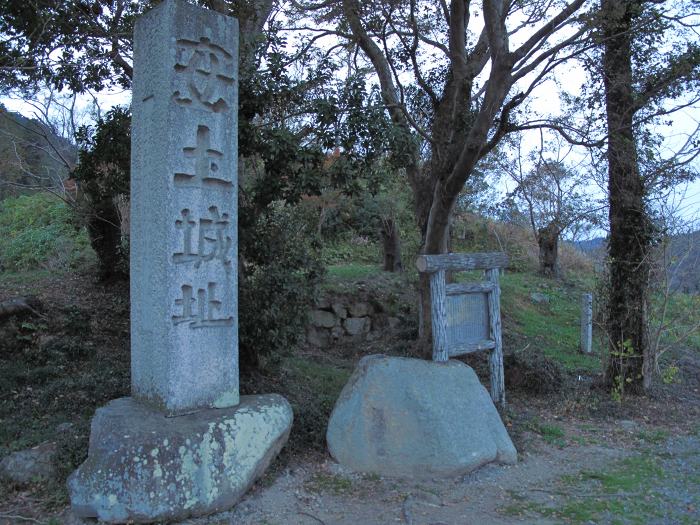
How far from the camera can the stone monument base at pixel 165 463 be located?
4.32 metres

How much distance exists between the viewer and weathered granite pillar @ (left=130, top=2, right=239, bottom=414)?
4934mm

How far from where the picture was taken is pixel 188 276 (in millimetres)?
5016

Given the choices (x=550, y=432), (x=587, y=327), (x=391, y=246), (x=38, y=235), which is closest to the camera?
(x=550, y=432)

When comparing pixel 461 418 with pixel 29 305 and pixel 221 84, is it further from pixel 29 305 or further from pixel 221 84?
pixel 29 305

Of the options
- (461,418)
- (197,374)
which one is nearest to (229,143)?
(197,374)

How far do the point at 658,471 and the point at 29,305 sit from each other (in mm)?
8385

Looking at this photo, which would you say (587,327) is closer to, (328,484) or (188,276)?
(328,484)

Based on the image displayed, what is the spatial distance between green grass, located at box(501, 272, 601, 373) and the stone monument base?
270 inches

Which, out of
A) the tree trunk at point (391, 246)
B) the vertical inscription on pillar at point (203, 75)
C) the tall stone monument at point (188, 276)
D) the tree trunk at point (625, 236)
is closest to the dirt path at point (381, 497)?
the tall stone monument at point (188, 276)

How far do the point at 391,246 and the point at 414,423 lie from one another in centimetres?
964

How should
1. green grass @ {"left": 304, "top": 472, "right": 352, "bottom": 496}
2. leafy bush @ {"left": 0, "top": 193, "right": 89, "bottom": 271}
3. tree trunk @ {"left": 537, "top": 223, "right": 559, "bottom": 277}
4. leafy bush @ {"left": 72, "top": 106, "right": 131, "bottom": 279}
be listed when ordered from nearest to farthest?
green grass @ {"left": 304, "top": 472, "right": 352, "bottom": 496} < leafy bush @ {"left": 72, "top": 106, "right": 131, "bottom": 279} < leafy bush @ {"left": 0, "top": 193, "right": 89, "bottom": 271} < tree trunk @ {"left": 537, "top": 223, "right": 559, "bottom": 277}

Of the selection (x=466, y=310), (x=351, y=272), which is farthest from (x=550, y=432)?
(x=351, y=272)

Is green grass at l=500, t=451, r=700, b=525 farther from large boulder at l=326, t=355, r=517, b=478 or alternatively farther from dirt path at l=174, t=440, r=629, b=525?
large boulder at l=326, t=355, r=517, b=478

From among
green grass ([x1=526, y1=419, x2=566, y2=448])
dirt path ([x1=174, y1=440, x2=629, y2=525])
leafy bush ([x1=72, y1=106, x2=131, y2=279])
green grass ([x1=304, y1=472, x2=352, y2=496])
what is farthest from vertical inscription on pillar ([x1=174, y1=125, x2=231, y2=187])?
green grass ([x1=526, y1=419, x2=566, y2=448])
